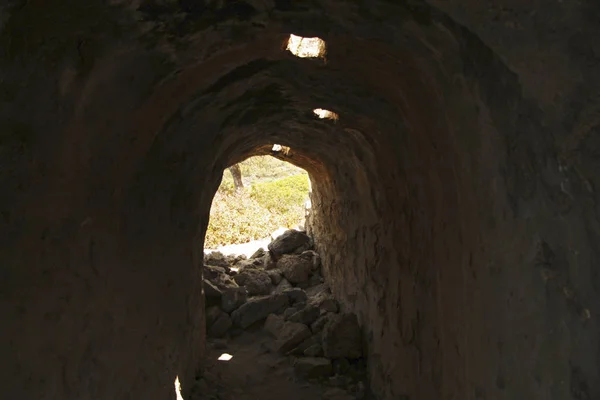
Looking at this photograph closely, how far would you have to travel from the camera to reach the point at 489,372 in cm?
231

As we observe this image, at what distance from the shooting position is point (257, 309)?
24.0ft

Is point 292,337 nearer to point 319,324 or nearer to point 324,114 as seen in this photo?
point 319,324

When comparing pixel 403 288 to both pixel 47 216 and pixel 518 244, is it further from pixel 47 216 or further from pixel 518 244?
pixel 47 216

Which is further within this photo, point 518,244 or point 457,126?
point 457,126

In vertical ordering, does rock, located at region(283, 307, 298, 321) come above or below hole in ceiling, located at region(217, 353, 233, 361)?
above

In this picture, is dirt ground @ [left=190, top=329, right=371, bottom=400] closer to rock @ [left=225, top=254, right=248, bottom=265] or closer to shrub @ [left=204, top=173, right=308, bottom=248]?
rock @ [left=225, top=254, right=248, bottom=265]

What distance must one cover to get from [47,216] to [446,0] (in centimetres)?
159

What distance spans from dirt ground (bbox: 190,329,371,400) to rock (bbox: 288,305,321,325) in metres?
0.49

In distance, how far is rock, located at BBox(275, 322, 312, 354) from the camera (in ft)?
21.1

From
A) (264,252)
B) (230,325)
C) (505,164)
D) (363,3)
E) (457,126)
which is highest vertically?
(363,3)

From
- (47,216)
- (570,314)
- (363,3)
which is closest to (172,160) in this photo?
(47,216)

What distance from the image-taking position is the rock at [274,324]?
6957mm

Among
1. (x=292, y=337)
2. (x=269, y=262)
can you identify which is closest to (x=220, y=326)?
(x=292, y=337)

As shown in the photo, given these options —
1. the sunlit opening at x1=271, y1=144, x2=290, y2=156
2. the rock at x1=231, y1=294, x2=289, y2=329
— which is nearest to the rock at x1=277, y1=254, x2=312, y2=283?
the rock at x1=231, y1=294, x2=289, y2=329
